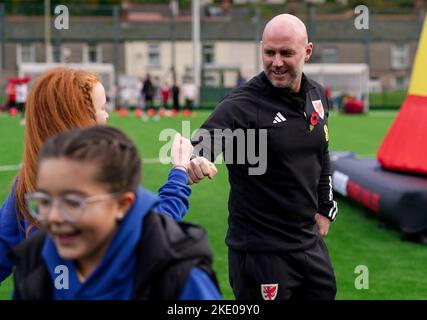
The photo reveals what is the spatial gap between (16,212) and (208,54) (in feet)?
177

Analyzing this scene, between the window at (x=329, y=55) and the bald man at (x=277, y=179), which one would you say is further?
the window at (x=329, y=55)

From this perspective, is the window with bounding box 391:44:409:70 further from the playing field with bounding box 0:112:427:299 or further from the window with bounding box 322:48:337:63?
the playing field with bounding box 0:112:427:299

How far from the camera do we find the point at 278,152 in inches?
172

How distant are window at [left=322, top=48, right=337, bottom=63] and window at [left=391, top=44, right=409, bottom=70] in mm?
4428

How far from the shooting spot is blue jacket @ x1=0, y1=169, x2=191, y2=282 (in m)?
3.23

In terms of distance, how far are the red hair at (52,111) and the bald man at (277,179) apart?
1079 millimetres

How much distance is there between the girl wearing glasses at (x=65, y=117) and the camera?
10.7 ft

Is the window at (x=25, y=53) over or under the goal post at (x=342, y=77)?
over

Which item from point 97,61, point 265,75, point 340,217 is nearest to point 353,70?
point 97,61

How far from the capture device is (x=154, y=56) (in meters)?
56.8
